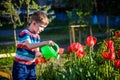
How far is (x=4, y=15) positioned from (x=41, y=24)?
10986mm

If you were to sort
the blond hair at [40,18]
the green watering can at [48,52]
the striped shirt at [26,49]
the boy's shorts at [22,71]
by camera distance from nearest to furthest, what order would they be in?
the green watering can at [48,52] < the blond hair at [40,18] < the striped shirt at [26,49] < the boy's shorts at [22,71]

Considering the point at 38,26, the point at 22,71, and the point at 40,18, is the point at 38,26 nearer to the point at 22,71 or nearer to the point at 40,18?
the point at 40,18

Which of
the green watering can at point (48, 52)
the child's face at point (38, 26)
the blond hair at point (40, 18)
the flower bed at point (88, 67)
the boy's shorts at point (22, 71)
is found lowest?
the boy's shorts at point (22, 71)

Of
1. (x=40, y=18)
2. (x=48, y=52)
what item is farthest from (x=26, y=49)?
(x=48, y=52)

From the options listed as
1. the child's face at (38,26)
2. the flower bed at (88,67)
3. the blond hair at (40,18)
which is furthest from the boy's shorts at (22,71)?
the blond hair at (40,18)

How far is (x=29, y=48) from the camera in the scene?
462cm

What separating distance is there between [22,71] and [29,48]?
0.39 meters

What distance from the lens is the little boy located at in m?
4.55

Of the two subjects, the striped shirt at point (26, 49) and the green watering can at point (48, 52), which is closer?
the green watering can at point (48, 52)

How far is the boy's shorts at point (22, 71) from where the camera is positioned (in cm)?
488

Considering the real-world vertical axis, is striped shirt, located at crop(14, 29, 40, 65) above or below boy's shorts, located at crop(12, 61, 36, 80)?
above

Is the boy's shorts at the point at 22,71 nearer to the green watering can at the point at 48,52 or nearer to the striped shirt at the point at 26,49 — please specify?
the striped shirt at the point at 26,49

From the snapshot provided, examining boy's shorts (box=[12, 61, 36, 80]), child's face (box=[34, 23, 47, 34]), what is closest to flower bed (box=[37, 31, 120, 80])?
boy's shorts (box=[12, 61, 36, 80])

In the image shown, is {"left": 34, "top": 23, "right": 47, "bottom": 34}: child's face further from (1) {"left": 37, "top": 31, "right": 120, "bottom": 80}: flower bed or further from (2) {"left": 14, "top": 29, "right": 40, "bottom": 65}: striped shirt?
(1) {"left": 37, "top": 31, "right": 120, "bottom": 80}: flower bed
